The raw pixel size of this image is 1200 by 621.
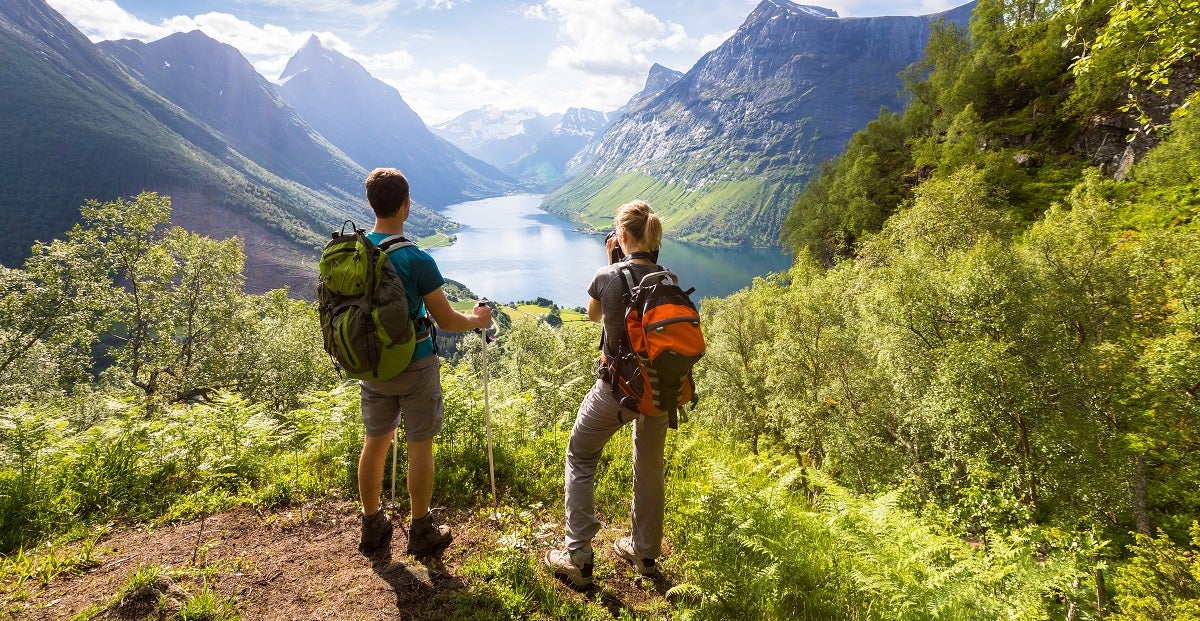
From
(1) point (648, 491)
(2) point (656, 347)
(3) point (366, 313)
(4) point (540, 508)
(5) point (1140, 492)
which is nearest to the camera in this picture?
(2) point (656, 347)

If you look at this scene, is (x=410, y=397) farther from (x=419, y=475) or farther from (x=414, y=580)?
(x=414, y=580)

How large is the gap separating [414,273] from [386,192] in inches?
25.4

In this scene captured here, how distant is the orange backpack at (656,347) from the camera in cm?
329

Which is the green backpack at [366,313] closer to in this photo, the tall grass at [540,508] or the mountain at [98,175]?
the tall grass at [540,508]

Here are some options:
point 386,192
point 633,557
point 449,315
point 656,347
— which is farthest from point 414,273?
point 633,557

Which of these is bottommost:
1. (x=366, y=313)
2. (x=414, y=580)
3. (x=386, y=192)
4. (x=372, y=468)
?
(x=414, y=580)

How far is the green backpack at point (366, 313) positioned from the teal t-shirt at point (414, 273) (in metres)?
0.08

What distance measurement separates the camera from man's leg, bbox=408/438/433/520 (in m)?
3.90

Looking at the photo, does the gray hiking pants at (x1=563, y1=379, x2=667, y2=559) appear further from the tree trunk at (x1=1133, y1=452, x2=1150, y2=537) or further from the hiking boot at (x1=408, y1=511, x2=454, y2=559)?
the tree trunk at (x1=1133, y1=452, x2=1150, y2=537)

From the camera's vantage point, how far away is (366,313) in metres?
3.42

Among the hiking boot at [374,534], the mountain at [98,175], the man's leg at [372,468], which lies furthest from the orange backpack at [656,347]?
the mountain at [98,175]

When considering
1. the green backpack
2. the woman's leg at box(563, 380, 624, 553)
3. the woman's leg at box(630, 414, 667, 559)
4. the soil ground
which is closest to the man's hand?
the green backpack

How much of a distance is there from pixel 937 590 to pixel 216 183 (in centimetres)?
21412

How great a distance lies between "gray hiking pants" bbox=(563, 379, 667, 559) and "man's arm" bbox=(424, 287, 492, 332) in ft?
3.85
